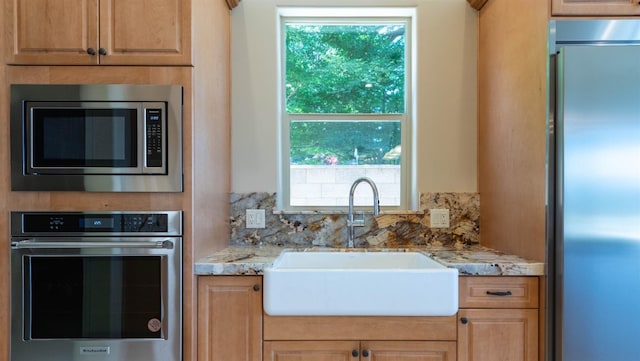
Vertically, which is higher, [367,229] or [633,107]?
[633,107]

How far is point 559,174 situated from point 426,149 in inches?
30.5

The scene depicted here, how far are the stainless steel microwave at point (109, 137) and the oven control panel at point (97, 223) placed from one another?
108mm

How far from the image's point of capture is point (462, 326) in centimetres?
150

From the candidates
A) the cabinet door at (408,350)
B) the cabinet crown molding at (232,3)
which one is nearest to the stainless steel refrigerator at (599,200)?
the cabinet door at (408,350)

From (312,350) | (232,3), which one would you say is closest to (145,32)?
(232,3)

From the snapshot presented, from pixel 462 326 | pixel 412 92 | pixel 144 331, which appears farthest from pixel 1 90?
pixel 462 326

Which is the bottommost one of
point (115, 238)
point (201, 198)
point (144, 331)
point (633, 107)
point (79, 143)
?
point (144, 331)

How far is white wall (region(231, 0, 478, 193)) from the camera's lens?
209 cm

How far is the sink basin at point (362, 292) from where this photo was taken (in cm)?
144

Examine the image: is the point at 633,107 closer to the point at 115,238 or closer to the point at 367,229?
the point at 367,229

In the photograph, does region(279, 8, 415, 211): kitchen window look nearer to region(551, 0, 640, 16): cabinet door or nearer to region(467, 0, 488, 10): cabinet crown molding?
region(467, 0, 488, 10): cabinet crown molding

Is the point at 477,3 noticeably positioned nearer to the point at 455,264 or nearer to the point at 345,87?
the point at 345,87

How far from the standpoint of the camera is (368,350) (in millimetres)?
1489

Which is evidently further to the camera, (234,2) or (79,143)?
(234,2)
